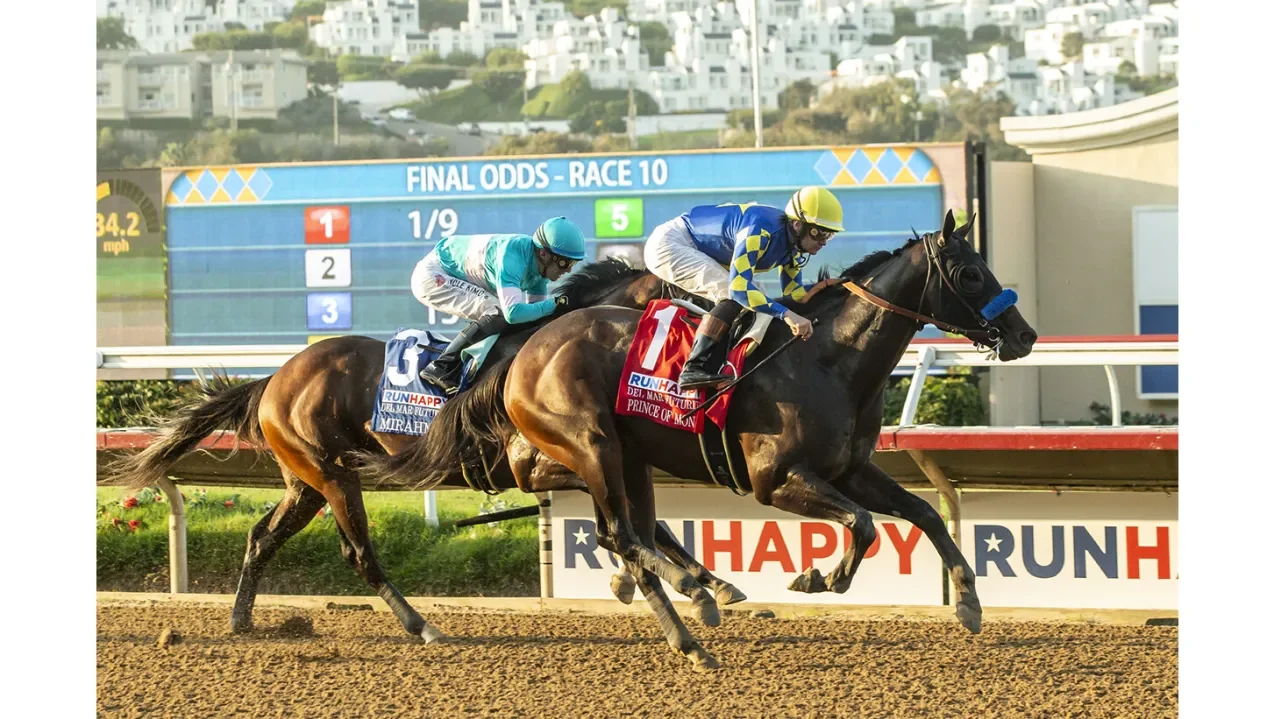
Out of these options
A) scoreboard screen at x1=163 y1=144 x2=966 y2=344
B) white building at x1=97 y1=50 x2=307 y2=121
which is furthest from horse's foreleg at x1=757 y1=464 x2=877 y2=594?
white building at x1=97 y1=50 x2=307 y2=121

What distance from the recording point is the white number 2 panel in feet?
35.3

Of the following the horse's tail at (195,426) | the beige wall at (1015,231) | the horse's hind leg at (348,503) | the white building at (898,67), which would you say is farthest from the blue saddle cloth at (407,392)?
the white building at (898,67)

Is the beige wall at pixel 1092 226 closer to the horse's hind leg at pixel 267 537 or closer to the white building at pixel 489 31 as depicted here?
the horse's hind leg at pixel 267 537

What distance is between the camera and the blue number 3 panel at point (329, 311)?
10797 millimetres

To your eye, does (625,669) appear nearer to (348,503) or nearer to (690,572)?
(690,572)

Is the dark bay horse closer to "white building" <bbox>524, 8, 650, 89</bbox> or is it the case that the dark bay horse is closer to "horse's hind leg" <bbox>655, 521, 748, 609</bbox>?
"horse's hind leg" <bbox>655, 521, 748, 609</bbox>

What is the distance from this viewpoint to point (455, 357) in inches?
213

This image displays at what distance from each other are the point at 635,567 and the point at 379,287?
6.45 metres

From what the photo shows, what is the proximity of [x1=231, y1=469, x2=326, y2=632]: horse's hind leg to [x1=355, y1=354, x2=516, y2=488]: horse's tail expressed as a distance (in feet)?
2.67

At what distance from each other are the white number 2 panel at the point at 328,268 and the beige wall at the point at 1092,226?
202 inches

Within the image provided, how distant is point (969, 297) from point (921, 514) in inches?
26.3

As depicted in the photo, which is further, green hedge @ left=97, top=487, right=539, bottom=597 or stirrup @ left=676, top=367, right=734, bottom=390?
green hedge @ left=97, top=487, right=539, bottom=597

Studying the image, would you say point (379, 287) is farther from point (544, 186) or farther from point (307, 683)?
point (307, 683)

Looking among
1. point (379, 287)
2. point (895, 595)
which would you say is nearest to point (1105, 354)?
point (895, 595)
